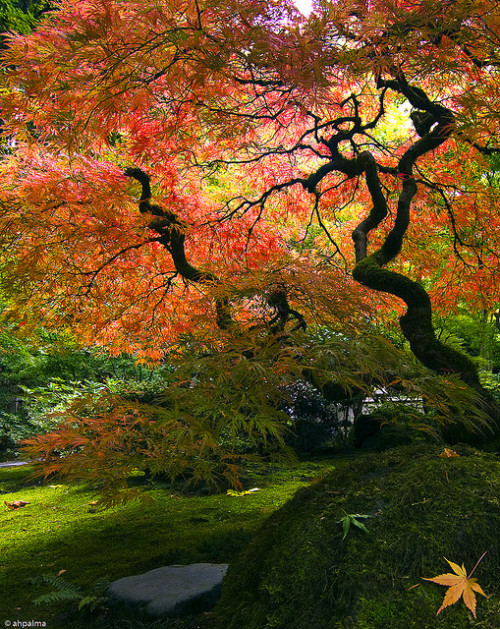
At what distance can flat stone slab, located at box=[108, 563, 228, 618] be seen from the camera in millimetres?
2170

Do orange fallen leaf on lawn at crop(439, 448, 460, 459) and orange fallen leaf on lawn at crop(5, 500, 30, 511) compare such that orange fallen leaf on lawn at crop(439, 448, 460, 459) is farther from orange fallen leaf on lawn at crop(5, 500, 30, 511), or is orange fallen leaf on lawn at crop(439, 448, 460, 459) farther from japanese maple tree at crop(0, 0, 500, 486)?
orange fallen leaf on lawn at crop(5, 500, 30, 511)

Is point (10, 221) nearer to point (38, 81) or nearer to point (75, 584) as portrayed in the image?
point (38, 81)

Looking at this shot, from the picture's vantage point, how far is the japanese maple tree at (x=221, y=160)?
2.39 m

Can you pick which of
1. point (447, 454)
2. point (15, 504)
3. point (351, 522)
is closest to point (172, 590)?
point (351, 522)

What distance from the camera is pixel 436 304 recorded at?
4.45 meters

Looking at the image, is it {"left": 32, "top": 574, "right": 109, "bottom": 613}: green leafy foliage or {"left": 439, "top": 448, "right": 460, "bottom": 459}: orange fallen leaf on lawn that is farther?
{"left": 32, "top": 574, "right": 109, "bottom": 613}: green leafy foliage

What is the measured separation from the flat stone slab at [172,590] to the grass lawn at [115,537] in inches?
2.5

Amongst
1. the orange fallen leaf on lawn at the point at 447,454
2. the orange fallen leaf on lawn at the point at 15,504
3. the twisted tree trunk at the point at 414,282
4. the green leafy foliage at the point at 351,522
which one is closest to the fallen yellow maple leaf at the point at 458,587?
the green leafy foliage at the point at 351,522

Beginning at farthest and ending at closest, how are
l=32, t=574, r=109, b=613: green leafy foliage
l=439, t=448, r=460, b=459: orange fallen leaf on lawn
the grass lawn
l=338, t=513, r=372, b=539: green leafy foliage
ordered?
the grass lawn
l=32, t=574, r=109, b=613: green leafy foliage
l=439, t=448, r=460, b=459: orange fallen leaf on lawn
l=338, t=513, r=372, b=539: green leafy foliage

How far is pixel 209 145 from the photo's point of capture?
4.65 m

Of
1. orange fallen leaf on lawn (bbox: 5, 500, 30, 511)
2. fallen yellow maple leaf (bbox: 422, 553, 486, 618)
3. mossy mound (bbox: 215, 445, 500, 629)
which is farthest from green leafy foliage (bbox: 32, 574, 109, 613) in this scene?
orange fallen leaf on lawn (bbox: 5, 500, 30, 511)

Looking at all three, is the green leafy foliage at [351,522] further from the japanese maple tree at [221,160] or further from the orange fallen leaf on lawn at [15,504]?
the orange fallen leaf on lawn at [15,504]

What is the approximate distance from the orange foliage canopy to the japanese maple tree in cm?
2

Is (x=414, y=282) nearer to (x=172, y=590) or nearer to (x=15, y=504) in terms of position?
(x=172, y=590)
